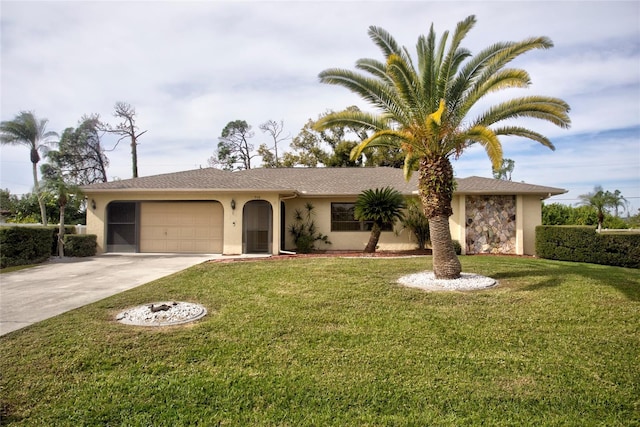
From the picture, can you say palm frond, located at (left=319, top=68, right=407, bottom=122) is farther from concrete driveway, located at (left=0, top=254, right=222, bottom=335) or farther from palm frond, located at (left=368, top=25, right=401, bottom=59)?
concrete driveway, located at (left=0, top=254, right=222, bottom=335)

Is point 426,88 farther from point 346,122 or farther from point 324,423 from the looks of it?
point 324,423

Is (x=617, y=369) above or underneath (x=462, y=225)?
underneath

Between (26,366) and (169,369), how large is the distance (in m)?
1.64

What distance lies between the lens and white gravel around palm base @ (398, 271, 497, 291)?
8.33 meters

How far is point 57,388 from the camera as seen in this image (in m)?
4.05

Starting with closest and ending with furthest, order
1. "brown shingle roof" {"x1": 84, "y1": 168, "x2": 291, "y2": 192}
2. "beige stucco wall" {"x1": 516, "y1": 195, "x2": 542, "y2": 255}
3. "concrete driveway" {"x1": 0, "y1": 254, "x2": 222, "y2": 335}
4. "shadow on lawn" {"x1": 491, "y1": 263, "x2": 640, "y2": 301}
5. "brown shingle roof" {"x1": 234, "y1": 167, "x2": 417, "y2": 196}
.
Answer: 1. "concrete driveway" {"x1": 0, "y1": 254, "x2": 222, "y2": 335}
2. "shadow on lawn" {"x1": 491, "y1": 263, "x2": 640, "y2": 301}
3. "brown shingle roof" {"x1": 84, "y1": 168, "x2": 291, "y2": 192}
4. "beige stucco wall" {"x1": 516, "y1": 195, "x2": 542, "y2": 255}
5. "brown shingle roof" {"x1": 234, "y1": 167, "x2": 417, "y2": 196}

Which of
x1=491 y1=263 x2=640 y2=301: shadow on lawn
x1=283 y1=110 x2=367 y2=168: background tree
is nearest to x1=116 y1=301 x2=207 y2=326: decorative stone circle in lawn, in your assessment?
x1=491 y1=263 x2=640 y2=301: shadow on lawn

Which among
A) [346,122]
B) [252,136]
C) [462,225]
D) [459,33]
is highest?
[252,136]

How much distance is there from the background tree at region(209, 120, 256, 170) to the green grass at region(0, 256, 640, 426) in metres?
31.4

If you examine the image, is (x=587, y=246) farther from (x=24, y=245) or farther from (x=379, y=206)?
(x=24, y=245)

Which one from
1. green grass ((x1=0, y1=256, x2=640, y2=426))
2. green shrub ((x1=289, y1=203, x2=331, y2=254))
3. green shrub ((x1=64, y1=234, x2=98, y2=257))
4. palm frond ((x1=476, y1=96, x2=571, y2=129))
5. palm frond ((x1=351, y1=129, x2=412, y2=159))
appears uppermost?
palm frond ((x1=476, y1=96, x2=571, y2=129))

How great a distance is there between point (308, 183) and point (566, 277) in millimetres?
11806

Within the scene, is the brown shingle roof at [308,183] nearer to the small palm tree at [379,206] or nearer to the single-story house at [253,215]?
the single-story house at [253,215]

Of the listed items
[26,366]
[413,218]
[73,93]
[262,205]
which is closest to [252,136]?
[262,205]
